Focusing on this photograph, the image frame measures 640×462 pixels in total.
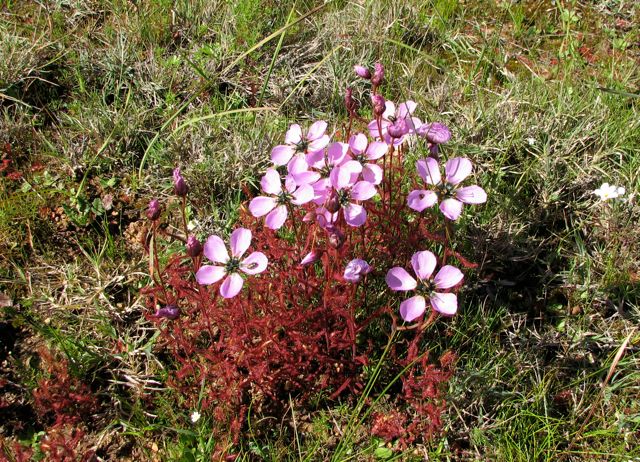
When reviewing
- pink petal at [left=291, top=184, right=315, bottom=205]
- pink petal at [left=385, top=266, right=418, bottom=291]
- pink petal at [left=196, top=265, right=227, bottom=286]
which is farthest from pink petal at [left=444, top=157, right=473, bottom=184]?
pink petal at [left=196, top=265, right=227, bottom=286]

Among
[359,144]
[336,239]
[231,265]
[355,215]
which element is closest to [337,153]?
[359,144]

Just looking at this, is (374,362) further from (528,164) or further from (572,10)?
(572,10)

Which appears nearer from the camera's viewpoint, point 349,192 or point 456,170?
point 349,192

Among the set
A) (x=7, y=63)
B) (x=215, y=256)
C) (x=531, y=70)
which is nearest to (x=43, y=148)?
(x=7, y=63)

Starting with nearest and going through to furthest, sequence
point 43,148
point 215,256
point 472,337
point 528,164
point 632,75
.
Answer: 1. point 215,256
2. point 472,337
3. point 528,164
4. point 43,148
5. point 632,75

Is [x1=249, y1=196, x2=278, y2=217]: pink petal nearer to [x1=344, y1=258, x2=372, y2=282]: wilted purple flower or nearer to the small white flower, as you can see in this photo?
[x1=344, y1=258, x2=372, y2=282]: wilted purple flower

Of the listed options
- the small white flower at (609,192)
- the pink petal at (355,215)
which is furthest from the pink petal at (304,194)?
the small white flower at (609,192)

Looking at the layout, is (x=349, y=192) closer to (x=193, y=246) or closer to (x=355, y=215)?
(x=355, y=215)

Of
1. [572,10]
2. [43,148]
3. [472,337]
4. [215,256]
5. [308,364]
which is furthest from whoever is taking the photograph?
[572,10]
